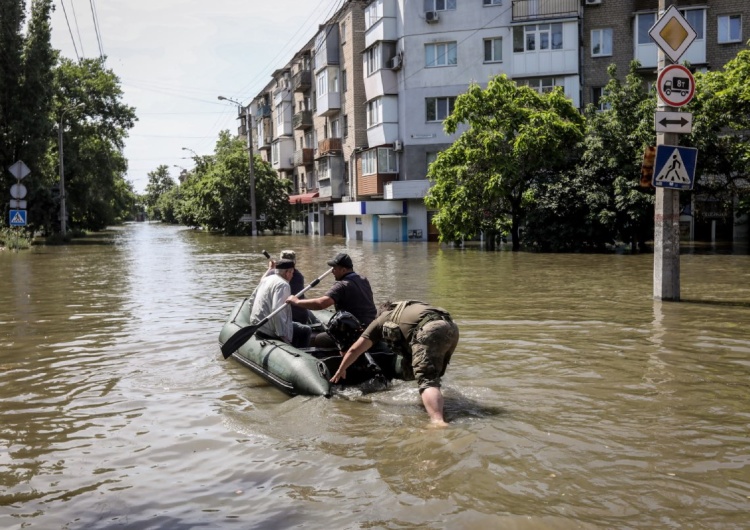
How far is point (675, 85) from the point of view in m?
13.0

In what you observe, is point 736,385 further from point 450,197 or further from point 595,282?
point 450,197

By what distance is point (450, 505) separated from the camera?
4.96 m

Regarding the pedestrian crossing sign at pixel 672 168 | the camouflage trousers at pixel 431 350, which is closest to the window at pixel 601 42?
the pedestrian crossing sign at pixel 672 168

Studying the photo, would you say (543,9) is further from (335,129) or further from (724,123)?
(335,129)

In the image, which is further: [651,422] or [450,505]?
[651,422]

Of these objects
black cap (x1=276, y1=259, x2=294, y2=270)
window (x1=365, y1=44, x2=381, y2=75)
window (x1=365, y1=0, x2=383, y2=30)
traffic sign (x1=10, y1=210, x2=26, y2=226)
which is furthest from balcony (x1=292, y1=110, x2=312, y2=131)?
black cap (x1=276, y1=259, x2=294, y2=270)

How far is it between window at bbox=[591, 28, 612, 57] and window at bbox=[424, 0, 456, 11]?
7.62 m

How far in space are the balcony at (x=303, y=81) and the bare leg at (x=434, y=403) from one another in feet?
185

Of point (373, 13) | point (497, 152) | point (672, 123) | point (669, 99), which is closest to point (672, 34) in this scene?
point (669, 99)

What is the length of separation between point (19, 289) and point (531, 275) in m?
13.3

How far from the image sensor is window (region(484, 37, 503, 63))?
40.4 metres

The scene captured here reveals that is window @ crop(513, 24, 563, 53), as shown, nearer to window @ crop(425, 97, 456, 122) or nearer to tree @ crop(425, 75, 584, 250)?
window @ crop(425, 97, 456, 122)

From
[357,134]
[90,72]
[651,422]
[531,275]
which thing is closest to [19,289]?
[531,275]

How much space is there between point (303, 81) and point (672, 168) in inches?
1998
